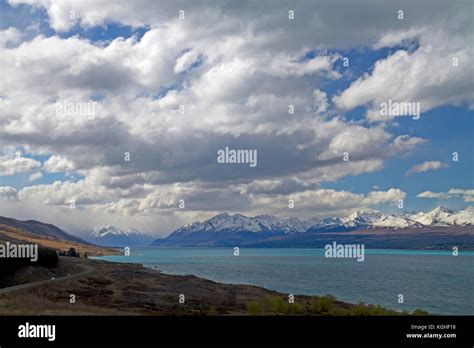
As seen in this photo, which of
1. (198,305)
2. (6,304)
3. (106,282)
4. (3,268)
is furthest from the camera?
(106,282)

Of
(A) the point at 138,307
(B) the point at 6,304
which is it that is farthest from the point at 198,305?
(B) the point at 6,304
